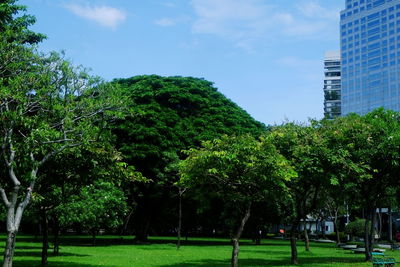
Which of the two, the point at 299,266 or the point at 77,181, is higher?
the point at 77,181

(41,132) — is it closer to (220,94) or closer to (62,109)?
(62,109)

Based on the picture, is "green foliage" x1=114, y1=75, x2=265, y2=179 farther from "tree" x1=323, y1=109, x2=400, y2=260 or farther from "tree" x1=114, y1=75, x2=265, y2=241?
"tree" x1=323, y1=109, x2=400, y2=260

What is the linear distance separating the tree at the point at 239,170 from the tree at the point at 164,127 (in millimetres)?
18556

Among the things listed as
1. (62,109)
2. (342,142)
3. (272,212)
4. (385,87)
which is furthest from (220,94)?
(385,87)

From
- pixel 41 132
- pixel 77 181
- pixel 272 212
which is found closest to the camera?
pixel 41 132

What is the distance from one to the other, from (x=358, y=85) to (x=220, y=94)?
6171 inches

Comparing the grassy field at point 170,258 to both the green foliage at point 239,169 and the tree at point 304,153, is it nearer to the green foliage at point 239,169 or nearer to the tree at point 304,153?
the tree at point 304,153

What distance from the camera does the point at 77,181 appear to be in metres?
21.3

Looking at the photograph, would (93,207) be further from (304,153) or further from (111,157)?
(304,153)

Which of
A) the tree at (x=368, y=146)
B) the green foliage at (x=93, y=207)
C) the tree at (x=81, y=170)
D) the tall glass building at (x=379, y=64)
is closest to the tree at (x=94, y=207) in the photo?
the green foliage at (x=93, y=207)

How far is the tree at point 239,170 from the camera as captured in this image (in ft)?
66.9

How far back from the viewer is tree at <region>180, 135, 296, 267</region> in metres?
20.4

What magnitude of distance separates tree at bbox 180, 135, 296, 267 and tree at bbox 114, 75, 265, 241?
Result: 18.6 m

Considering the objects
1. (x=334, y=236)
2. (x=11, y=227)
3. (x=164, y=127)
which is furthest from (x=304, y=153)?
(x=334, y=236)
